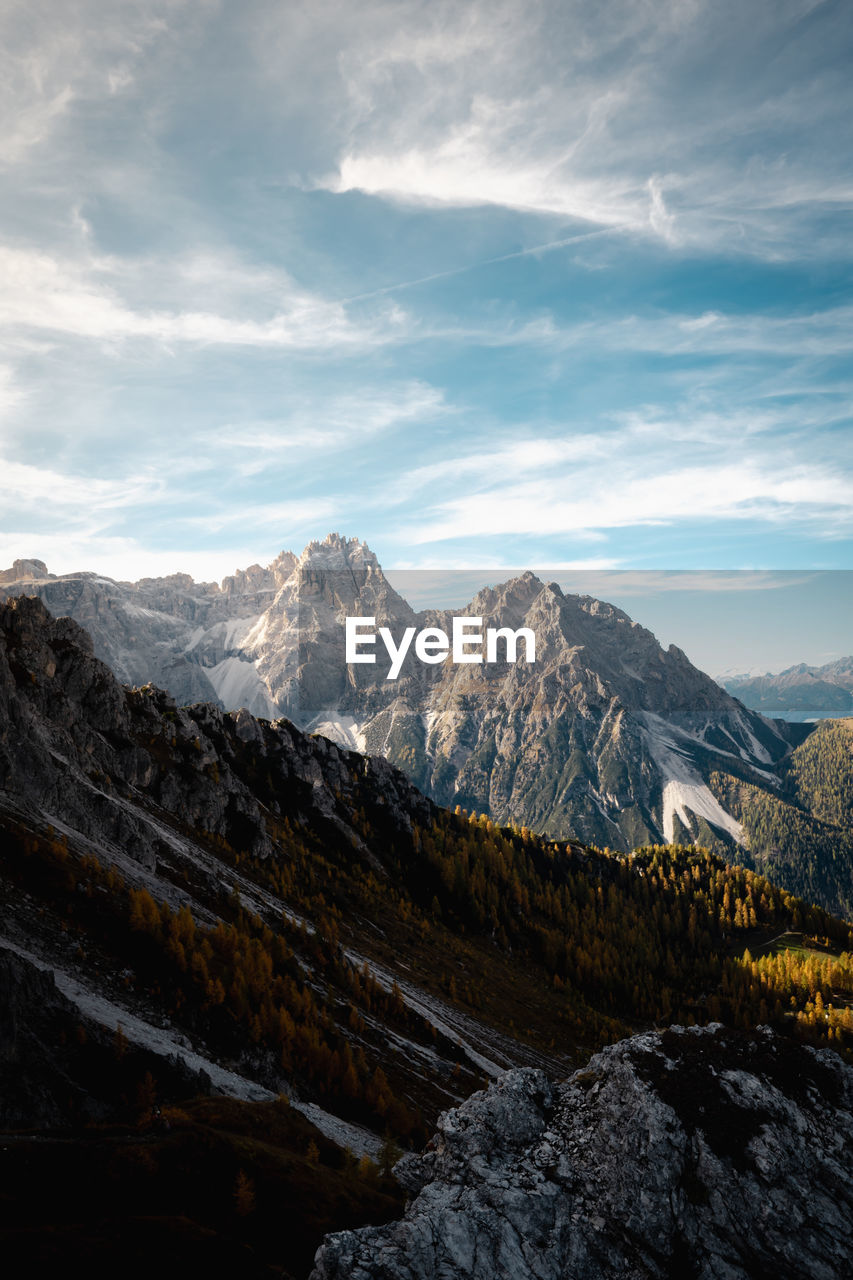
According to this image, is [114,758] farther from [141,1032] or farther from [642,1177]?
[642,1177]

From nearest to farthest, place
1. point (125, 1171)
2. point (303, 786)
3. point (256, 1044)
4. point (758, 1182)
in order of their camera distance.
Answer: point (125, 1171) < point (758, 1182) < point (256, 1044) < point (303, 786)

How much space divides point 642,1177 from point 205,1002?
35306 millimetres

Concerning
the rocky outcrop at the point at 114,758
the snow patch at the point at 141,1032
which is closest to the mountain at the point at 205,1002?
the snow patch at the point at 141,1032

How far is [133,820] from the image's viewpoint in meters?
78.6

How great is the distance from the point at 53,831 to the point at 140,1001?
24.4 m

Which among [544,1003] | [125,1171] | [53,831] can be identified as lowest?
[544,1003]

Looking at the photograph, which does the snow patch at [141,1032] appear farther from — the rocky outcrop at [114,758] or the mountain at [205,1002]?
the rocky outcrop at [114,758]

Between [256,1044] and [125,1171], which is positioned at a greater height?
[125,1171]

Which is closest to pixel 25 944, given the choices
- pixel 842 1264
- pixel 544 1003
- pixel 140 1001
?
pixel 140 1001

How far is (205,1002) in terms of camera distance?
50438 millimetres

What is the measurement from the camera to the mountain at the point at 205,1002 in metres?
25.8

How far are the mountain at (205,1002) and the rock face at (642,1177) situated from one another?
5.04 metres

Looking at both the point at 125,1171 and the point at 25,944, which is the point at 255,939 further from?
the point at 125,1171

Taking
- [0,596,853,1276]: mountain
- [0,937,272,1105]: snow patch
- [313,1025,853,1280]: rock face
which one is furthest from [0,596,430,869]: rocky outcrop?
[313,1025,853,1280]: rock face
